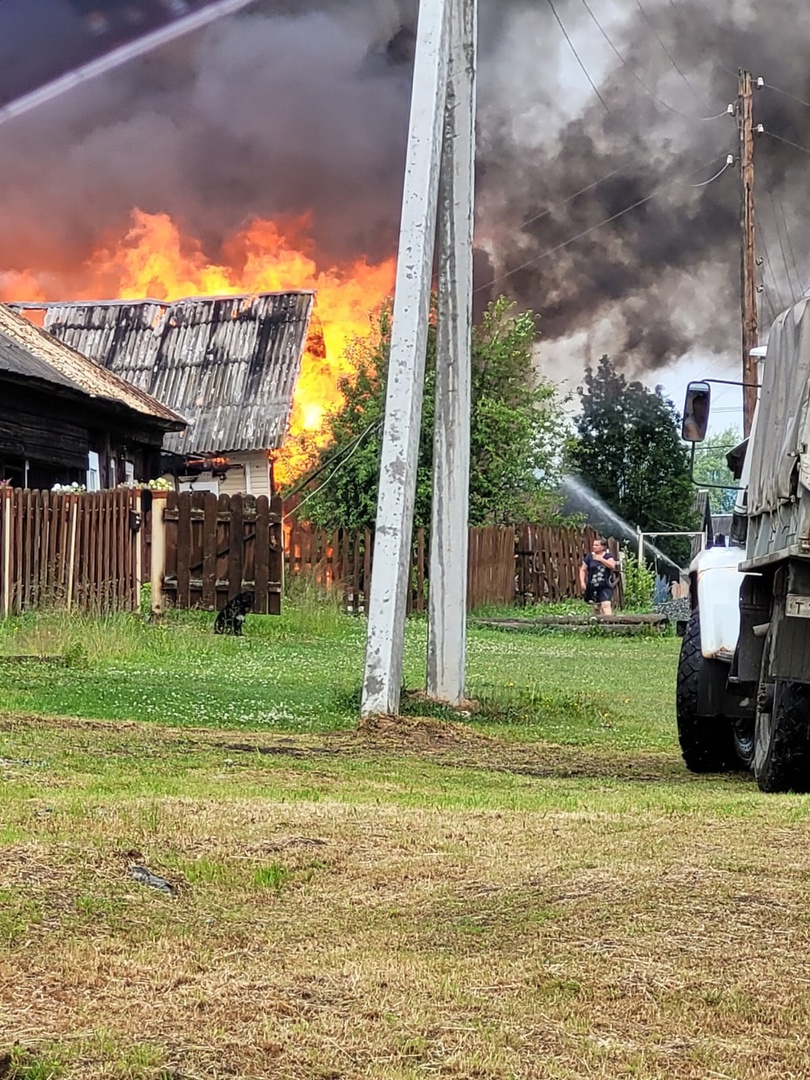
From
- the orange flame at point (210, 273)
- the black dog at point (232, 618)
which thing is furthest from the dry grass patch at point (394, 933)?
the orange flame at point (210, 273)

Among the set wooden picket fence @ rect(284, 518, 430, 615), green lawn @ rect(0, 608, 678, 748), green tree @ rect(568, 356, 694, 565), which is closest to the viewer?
green lawn @ rect(0, 608, 678, 748)

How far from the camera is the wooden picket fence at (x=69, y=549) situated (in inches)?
988

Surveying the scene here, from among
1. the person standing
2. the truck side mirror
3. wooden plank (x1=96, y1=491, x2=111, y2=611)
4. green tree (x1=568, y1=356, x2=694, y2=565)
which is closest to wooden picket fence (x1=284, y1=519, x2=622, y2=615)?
the person standing

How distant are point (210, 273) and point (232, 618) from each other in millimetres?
32540

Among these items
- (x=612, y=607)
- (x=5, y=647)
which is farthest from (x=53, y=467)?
(x=5, y=647)

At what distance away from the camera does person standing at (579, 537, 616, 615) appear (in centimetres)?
3669

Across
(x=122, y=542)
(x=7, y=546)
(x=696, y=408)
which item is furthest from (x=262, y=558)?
(x=696, y=408)

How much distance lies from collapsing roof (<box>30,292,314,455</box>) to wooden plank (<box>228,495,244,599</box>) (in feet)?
58.0

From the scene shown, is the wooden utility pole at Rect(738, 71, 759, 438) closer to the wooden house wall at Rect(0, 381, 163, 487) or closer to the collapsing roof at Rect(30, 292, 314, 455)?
the collapsing roof at Rect(30, 292, 314, 455)

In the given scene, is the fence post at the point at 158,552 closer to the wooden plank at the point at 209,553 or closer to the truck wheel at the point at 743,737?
the wooden plank at the point at 209,553

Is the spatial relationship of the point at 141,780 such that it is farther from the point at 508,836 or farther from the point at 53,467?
the point at 53,467

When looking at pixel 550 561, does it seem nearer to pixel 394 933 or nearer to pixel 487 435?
pixel 487 435

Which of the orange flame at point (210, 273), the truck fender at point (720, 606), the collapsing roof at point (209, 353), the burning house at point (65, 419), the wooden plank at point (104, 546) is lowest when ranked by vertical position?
the truck fender at point (720, 606)

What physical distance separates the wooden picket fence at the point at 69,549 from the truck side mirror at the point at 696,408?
14.7 meters
